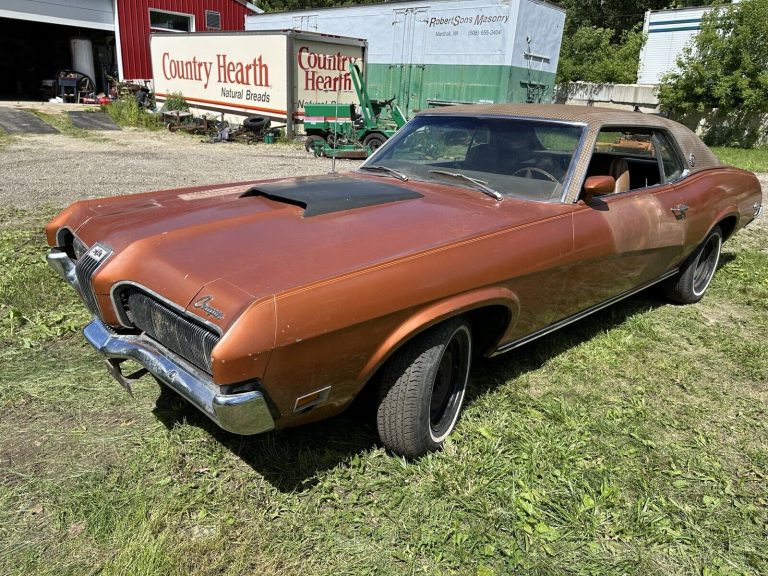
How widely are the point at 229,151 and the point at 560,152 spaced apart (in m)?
11.0

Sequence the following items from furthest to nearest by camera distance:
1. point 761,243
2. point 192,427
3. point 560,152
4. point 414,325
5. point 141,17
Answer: point 141,17 → point 761,243 → point 560,152 → point 192,427 → point 414,325

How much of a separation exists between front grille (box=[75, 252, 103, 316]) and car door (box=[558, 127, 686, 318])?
2.22 metres

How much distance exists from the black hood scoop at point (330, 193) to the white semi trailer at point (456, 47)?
40.2 feet

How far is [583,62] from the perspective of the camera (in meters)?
25.5

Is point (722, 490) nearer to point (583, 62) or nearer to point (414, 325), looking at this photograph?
point (414, 325)

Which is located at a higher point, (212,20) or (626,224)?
(212,20)

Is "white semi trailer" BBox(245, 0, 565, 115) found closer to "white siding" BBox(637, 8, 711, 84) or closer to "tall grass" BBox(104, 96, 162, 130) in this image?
"tall grass" BBox(104, 96, 162, 130)

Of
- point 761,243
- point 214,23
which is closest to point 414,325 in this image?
point 761,243

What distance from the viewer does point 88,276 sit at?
232cm

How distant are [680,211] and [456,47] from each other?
1312 centimetres

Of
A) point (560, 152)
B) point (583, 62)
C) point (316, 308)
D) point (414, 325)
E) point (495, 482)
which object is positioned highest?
point (583, 62)

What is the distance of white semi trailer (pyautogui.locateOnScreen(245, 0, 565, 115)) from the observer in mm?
14453

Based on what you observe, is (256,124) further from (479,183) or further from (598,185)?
(598,185)

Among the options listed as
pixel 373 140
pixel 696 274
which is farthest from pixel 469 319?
pixel 373 140
